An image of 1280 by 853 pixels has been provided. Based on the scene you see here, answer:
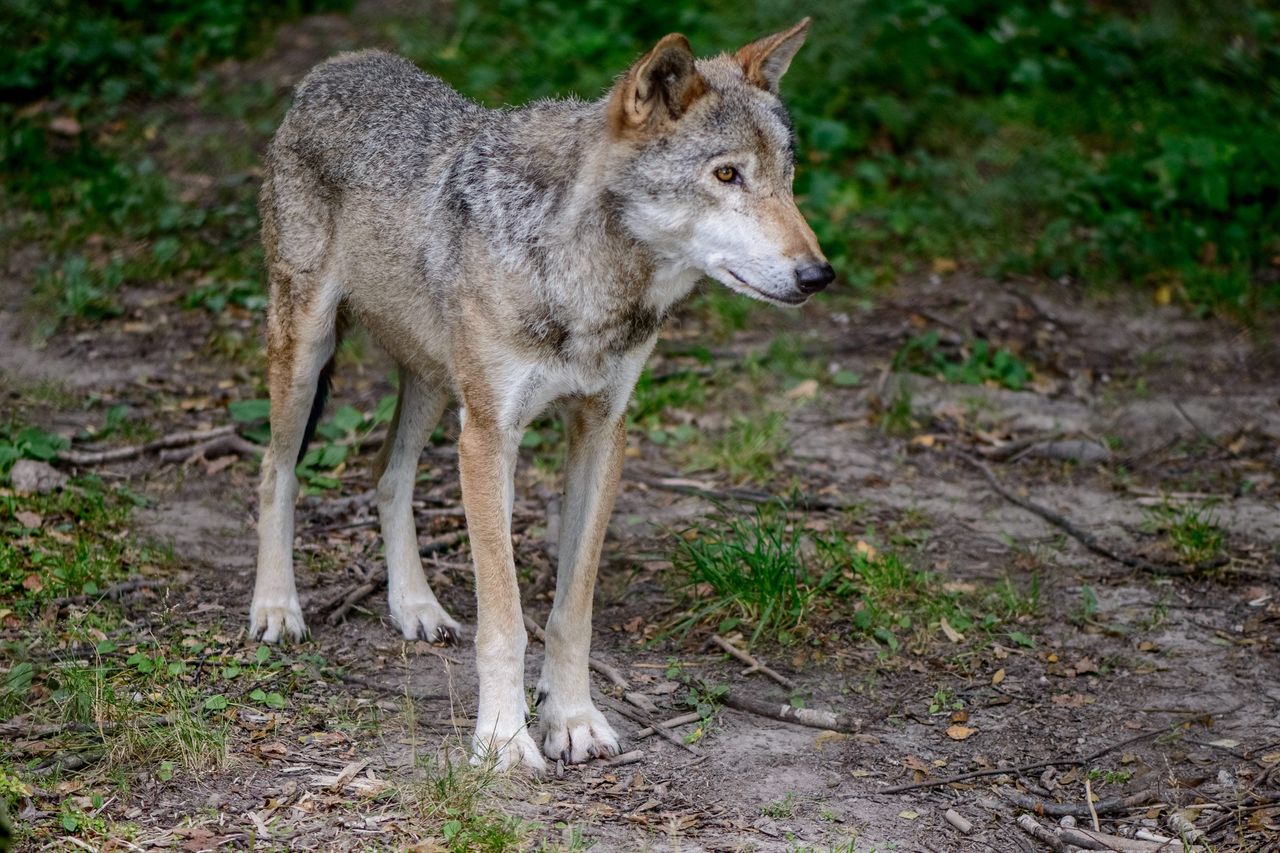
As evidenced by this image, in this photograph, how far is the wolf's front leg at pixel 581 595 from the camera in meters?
4.95

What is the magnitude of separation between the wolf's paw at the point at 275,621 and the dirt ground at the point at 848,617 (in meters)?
0.09

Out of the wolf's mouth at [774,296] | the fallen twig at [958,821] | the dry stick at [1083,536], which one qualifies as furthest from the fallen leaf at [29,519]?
the dry stick at [1083,536]

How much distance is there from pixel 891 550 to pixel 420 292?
8.47 ft

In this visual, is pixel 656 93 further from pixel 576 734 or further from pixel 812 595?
pixel 812 595

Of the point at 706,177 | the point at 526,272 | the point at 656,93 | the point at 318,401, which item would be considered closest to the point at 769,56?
the point at 656,93

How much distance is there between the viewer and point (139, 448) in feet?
23.2

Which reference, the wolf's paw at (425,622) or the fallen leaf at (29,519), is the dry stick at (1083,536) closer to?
the wolf's paw at (425,622)

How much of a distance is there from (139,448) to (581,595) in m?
3.14

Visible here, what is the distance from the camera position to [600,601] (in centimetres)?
620

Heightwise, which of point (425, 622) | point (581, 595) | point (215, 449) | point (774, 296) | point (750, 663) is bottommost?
→ point (215, 449)

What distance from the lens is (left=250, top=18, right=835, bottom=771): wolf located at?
455 centimetres

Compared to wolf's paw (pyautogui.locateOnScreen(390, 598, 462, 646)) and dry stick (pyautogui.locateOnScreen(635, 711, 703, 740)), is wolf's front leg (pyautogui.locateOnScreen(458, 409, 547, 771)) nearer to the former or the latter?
dry stick (pyautogui.locateOnScreen(635, 711, 703, 740))

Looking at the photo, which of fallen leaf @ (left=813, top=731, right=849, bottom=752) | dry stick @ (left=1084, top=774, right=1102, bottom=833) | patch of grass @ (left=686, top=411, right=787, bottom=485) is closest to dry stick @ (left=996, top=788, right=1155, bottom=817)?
dry stick @ (left=1084, top=774, right=1102, bottom=833)

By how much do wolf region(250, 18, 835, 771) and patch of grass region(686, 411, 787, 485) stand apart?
192cm
